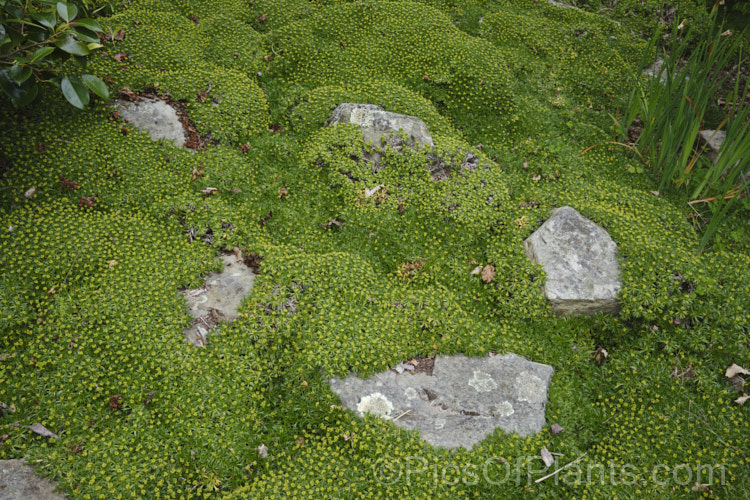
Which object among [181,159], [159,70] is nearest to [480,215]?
[181,159]

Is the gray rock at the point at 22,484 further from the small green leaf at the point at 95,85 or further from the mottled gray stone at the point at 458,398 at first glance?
the small green leaf at the point at 95,85

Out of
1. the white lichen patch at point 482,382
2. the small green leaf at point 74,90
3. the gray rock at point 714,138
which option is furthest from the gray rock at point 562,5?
the small green leaf at point 74,90

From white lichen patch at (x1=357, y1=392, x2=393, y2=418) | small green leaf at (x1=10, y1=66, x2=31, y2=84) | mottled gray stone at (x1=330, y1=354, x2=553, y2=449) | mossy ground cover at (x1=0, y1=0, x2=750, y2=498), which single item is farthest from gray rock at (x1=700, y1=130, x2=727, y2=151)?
small green leaf at (x1=10, y1=66, x2=31, y2=84)

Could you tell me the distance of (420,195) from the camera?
812 centimetres

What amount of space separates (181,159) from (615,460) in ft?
27.5

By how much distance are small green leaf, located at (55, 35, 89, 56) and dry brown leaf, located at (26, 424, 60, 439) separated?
462 cm

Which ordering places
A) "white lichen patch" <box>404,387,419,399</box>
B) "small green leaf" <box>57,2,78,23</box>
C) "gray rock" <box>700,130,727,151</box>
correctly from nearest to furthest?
"small green leaf" <box>57,2,78,23</box> → "white lichen patch" <box>404,387,419,399</box> → "gray rock" <box>700,130,727,151</box>

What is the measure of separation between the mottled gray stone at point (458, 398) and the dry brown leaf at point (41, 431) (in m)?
3.35

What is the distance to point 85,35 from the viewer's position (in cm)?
574

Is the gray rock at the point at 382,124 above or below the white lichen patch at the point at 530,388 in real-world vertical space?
above

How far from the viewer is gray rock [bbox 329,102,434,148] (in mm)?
8547

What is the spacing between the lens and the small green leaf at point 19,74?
18.0ft

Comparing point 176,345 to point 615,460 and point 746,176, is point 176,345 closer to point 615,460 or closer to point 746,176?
point 615,460

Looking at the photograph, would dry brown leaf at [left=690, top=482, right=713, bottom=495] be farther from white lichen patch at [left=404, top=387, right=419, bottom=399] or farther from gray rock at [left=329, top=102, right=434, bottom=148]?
gray rock at [left=329, top=102, right=434, bottom=148]
